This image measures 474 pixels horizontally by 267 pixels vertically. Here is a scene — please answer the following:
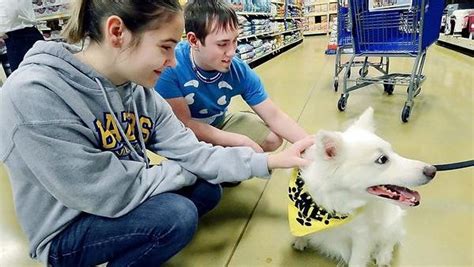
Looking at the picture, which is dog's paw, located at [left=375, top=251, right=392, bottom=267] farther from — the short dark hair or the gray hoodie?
the short dark hair

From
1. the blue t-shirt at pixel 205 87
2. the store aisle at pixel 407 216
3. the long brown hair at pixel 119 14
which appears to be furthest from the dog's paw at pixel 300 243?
the long brown hair at pixel 119 14

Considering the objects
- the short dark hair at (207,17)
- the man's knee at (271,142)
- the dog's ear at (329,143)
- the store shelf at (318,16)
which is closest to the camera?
the dog's ear at (329,143)

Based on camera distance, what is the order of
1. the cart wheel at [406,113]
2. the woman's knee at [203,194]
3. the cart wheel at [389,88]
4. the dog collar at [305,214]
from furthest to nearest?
the cart wheel at [389,88] < the cart wheel at [406,113] < the woman's knee at [203,194] < the dog collar at [305,214]

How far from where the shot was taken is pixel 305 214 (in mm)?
1096

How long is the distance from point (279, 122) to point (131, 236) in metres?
0.87

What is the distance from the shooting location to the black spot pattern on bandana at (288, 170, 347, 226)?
41.4 inches

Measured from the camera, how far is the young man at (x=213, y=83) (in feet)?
4.54

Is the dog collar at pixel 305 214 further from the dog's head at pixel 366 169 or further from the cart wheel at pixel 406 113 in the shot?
the cart wheel at pixel 406 113

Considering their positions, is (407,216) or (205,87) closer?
(407,216)

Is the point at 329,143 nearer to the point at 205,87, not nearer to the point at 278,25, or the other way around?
the point at 205,87

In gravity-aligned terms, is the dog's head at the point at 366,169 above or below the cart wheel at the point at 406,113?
above

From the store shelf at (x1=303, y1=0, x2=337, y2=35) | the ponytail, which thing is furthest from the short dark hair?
the store shelf at (x1=303, y1=0, x2=337, y2=35)

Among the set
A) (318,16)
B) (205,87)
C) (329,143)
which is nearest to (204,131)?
(205,87)

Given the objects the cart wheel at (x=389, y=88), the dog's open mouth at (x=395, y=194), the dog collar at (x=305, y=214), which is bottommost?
the cart wheel at (x=389, y=88)
